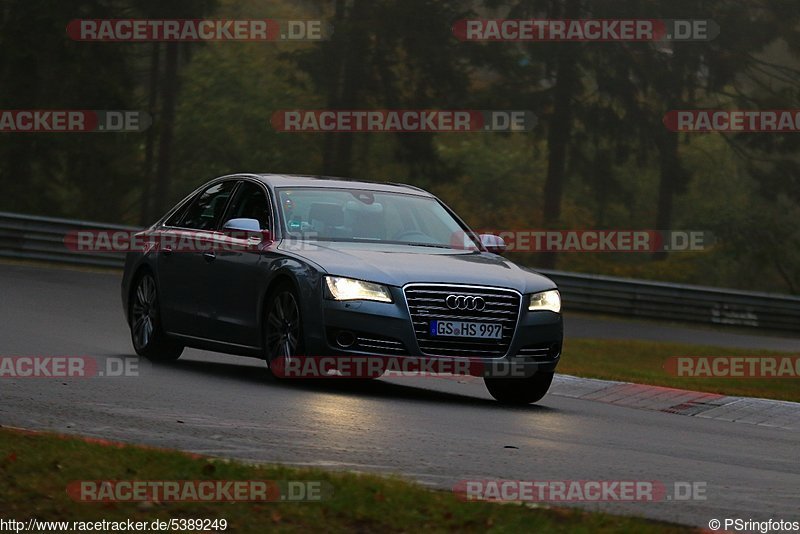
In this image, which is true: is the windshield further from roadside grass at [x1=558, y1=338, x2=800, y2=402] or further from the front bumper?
roadside grass at [x1=558, y1=338, x2=800, y2=402]

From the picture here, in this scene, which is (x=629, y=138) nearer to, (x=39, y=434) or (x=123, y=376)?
(x=123, y=376)

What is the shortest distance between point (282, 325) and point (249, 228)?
86 centimetres

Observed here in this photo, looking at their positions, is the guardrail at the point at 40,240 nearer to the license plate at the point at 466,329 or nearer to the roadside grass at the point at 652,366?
the roadside grass at the point at 652,366

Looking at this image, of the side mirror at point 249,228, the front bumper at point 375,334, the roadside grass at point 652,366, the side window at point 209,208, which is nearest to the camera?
the front bumper at point 375,334

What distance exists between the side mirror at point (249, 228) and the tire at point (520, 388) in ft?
6.88

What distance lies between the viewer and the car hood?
1188 cm

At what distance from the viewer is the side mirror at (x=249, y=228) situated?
1263 cm

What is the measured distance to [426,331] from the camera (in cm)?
1186

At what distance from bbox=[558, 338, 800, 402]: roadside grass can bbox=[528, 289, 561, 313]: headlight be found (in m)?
3.95

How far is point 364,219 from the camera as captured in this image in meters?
13.1

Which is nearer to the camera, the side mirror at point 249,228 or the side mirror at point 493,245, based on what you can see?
the side mirror at point 249,228

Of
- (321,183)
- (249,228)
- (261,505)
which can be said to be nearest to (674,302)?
(321,183)

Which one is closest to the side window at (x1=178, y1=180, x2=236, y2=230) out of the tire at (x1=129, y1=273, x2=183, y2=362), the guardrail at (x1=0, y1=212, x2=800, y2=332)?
the tire at (x1=129, y1=273, x2=183, y2=362)

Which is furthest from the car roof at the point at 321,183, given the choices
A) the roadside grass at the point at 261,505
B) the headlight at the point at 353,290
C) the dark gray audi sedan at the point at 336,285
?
the roadside grass at the point at 261,505
